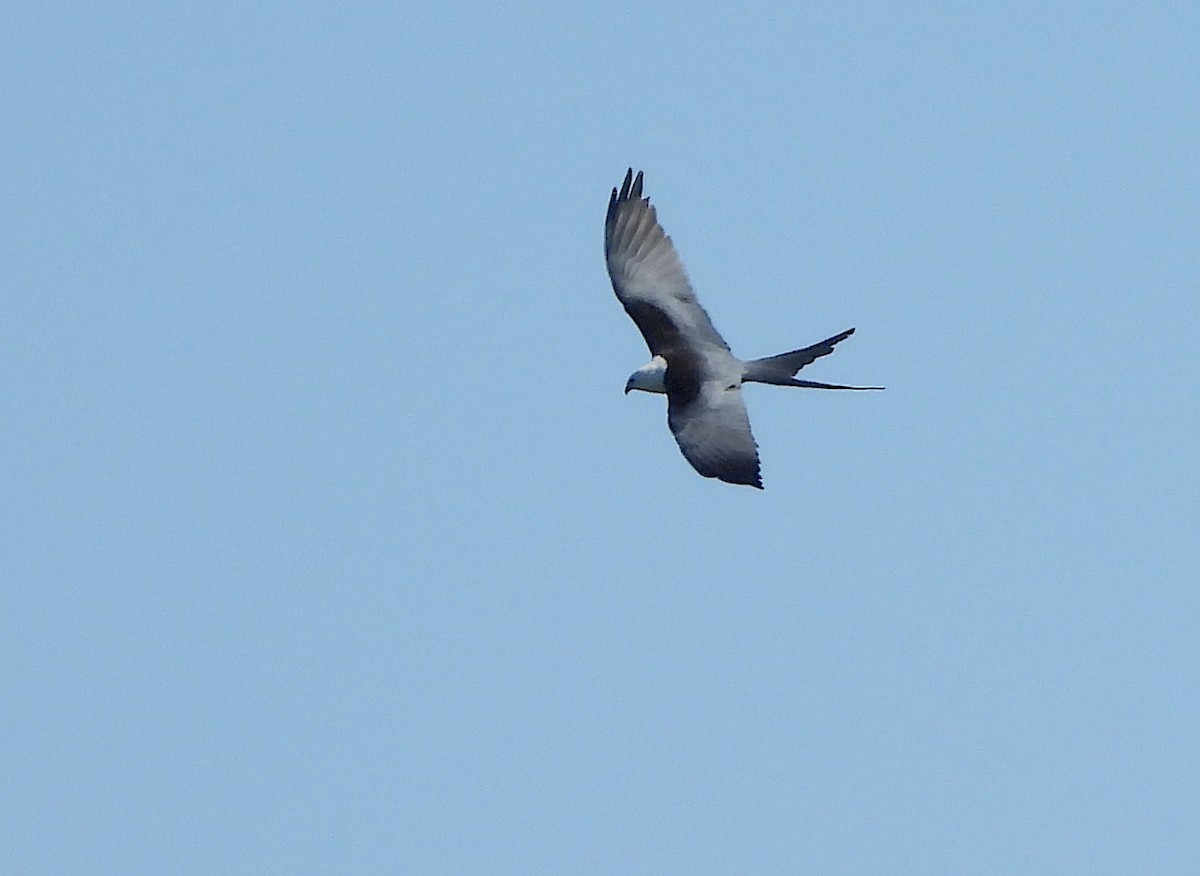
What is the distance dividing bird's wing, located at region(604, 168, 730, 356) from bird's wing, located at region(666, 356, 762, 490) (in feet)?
2.53

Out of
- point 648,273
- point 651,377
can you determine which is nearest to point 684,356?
point 651,377

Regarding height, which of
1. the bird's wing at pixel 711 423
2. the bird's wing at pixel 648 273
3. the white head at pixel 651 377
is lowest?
the bird's wing at pixel 711 423

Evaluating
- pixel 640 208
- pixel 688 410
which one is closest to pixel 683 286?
pixel 640 208

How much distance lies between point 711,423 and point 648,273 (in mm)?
2697

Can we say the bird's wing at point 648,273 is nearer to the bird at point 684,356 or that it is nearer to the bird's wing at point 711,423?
the bird at point 684,356

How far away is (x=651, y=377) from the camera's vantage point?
19812 millimetres

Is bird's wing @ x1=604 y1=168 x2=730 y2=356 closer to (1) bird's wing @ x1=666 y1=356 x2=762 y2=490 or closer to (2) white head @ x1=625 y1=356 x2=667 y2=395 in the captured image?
(2) white head @ x1=625 y1=356 x2=667 y2=395

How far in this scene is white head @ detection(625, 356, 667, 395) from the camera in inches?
779

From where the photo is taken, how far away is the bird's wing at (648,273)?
2047 centimetres

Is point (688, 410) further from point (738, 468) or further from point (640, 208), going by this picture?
point (640, 208)

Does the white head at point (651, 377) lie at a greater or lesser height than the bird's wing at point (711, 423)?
greater

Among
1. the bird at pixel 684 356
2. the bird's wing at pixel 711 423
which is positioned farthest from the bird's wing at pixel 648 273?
the bird's wing at pixel 711 423

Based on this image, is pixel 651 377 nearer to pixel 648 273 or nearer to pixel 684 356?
pixel 684 356

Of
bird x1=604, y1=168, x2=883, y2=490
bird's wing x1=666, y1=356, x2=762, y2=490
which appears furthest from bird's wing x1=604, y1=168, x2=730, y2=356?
bird's wing x1=666, y1=356, x2=762, y2=490
